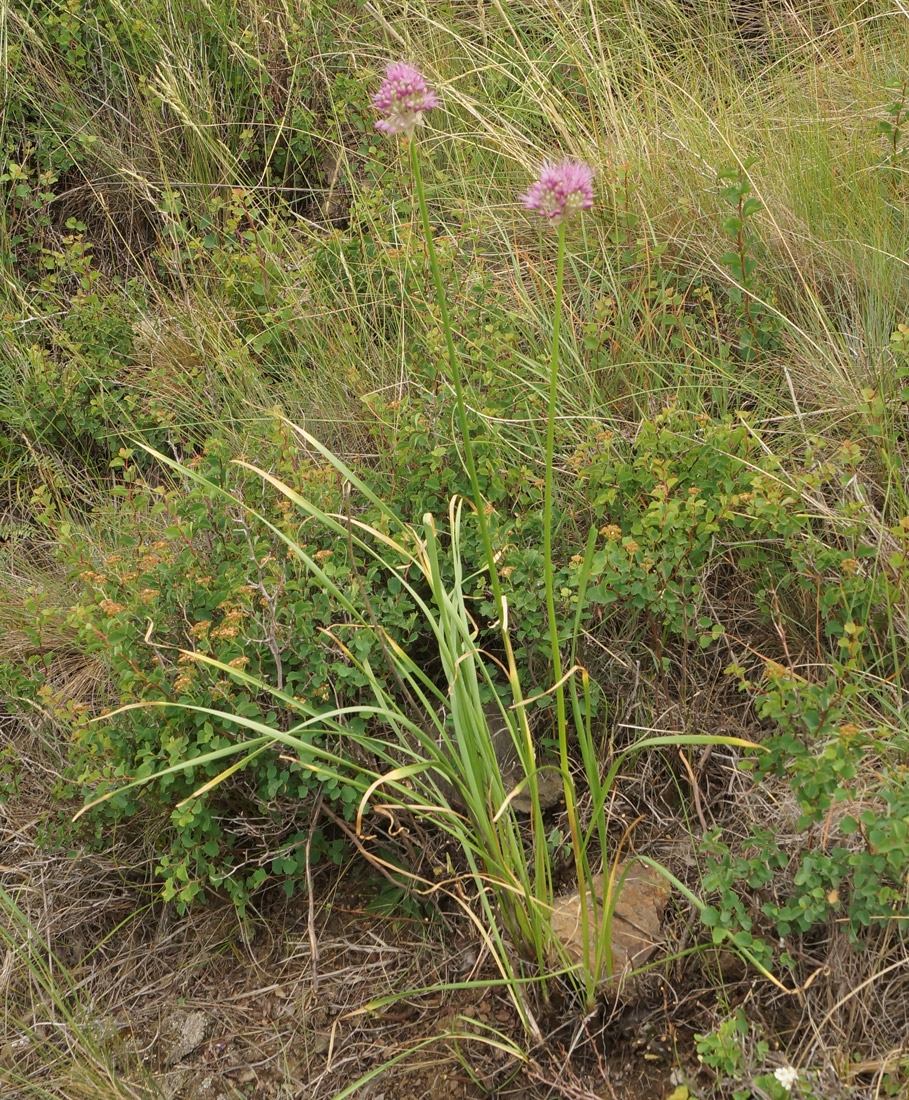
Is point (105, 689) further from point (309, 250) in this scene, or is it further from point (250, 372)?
point (309, 250)

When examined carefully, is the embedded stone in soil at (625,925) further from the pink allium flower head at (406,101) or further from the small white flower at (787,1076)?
the pink allium flower head at (406,101)

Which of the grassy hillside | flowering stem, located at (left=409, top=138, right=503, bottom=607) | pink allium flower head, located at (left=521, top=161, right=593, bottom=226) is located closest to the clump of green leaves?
the grassy hillside

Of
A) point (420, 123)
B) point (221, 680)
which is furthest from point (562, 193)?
point (221, 680)

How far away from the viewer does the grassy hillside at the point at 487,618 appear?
1.63 m

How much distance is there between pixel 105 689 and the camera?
238 cm

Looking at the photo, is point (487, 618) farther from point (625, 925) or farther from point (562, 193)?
point (562, 193)

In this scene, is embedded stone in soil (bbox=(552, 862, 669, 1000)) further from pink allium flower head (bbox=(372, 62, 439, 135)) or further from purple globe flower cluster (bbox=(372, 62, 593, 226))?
pink allium flower head (bbox=(372, 62, 439, 135))

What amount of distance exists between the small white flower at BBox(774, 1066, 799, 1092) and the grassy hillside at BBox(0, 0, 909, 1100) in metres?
0.04

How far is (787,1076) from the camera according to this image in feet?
4.66

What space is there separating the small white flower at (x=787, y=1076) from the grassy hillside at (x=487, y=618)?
38 millimetres

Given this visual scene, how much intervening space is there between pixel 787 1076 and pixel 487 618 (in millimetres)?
1028

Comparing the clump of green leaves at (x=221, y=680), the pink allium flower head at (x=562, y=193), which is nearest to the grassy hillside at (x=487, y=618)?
the clump of green leaves at (x=221, y=680)

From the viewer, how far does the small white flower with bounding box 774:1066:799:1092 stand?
1.42m

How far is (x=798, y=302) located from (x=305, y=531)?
1.34 metres
